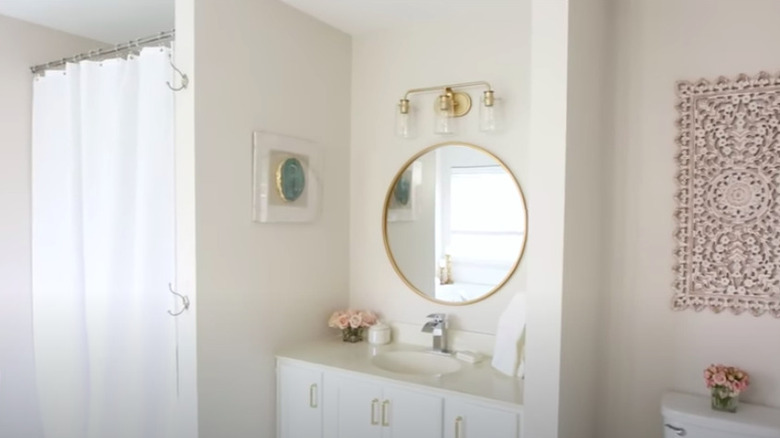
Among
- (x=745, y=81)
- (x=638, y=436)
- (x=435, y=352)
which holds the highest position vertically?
(x=745, y=81)

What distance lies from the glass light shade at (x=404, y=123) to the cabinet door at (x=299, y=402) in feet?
3.83

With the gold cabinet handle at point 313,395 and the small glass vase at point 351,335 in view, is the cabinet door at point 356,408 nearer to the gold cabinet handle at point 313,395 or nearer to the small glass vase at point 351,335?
the gold cabinet handle at point 313,395

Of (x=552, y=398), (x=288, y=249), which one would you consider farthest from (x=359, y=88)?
(x=552, y=398)

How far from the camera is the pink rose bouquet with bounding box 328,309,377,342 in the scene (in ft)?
8.05

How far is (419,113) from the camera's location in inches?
97.6

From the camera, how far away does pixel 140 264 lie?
6.65 feet

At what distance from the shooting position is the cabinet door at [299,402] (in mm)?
2139

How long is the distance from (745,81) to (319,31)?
178 centimetres

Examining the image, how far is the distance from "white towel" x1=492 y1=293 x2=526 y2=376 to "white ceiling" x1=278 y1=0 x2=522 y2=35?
1282 mm

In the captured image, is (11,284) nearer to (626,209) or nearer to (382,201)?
(382,201)

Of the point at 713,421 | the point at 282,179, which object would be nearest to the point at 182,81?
the point at 282,179

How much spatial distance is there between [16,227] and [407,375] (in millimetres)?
1965

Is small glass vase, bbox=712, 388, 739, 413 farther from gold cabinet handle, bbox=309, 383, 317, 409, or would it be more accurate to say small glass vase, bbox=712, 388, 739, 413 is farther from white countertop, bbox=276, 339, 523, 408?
gold cabinet handle, bbox=309, 383, 317, 409

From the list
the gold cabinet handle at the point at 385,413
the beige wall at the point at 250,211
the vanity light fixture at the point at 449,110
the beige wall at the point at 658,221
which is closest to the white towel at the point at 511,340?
the beige wall at the point at 658,221
